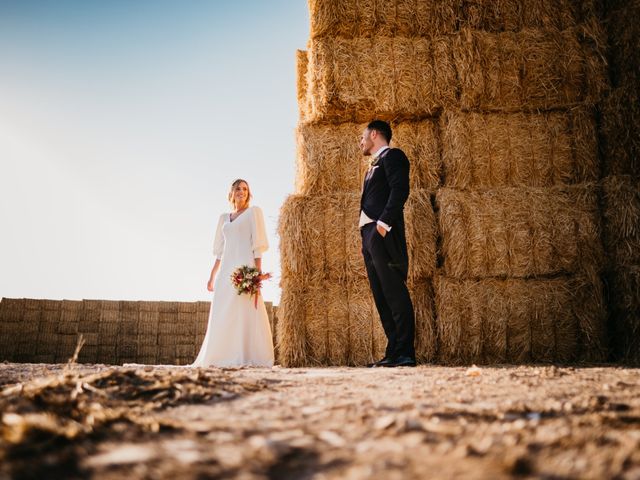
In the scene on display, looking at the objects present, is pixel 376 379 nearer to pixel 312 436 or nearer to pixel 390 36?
pixel 312 436

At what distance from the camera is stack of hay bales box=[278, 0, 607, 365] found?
5.43 m

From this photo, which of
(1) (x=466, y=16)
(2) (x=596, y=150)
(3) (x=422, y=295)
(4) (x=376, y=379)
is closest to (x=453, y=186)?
(3) (x=422, y=295)

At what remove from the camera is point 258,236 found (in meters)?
5.84

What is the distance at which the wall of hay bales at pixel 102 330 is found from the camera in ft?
31.3

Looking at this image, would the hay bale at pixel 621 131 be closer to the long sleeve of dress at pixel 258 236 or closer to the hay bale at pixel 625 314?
the hay bale at pixel 625 314

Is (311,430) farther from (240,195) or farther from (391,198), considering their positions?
(240,195)

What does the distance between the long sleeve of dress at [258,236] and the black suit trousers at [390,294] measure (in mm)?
1404

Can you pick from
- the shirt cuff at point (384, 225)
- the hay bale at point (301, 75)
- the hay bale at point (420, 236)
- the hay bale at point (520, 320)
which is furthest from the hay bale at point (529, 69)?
the shirt cuff at point (384, 225)

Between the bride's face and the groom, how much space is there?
5.55 ft

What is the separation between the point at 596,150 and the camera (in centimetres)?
580

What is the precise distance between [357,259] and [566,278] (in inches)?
84.5

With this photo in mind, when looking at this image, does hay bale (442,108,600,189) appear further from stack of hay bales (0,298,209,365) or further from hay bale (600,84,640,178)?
stack of hay bales (0,298,209,365)

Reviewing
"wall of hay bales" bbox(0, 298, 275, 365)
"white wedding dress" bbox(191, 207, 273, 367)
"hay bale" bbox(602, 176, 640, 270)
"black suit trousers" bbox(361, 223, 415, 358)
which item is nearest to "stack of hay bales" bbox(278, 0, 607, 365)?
"hay bale" bbox(602, 176, 640, 270)

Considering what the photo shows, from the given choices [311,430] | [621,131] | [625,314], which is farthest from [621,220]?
[311,430]
